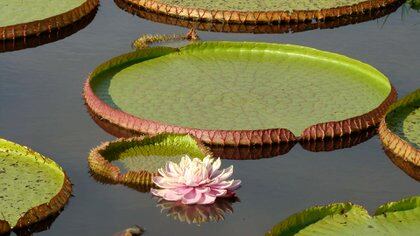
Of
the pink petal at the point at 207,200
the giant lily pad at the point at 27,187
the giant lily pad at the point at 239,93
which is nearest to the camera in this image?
the giant lily pad at the point at 27,187

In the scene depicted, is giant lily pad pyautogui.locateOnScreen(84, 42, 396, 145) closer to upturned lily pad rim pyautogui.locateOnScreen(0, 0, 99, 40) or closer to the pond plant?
Answer: upturned lily pad rim pyautogui.locateOnScreen(0, 0, 99, 40)

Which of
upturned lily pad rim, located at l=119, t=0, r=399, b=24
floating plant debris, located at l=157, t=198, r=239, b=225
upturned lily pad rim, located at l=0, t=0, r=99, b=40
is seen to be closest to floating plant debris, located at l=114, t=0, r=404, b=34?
upturned lily pad rim, located at l=119, t=0, r=399, b=24

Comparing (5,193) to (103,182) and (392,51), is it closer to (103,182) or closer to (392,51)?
(103,182)

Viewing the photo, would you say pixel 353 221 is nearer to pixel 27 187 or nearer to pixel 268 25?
pixel 27 187

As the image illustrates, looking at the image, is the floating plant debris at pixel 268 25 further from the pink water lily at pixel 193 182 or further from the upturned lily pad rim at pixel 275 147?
the pink water lily at pixel 193 182

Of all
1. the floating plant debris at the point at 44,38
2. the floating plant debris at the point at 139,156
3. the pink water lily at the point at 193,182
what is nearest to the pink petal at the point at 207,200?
the pink water lily at the point at 193,182
